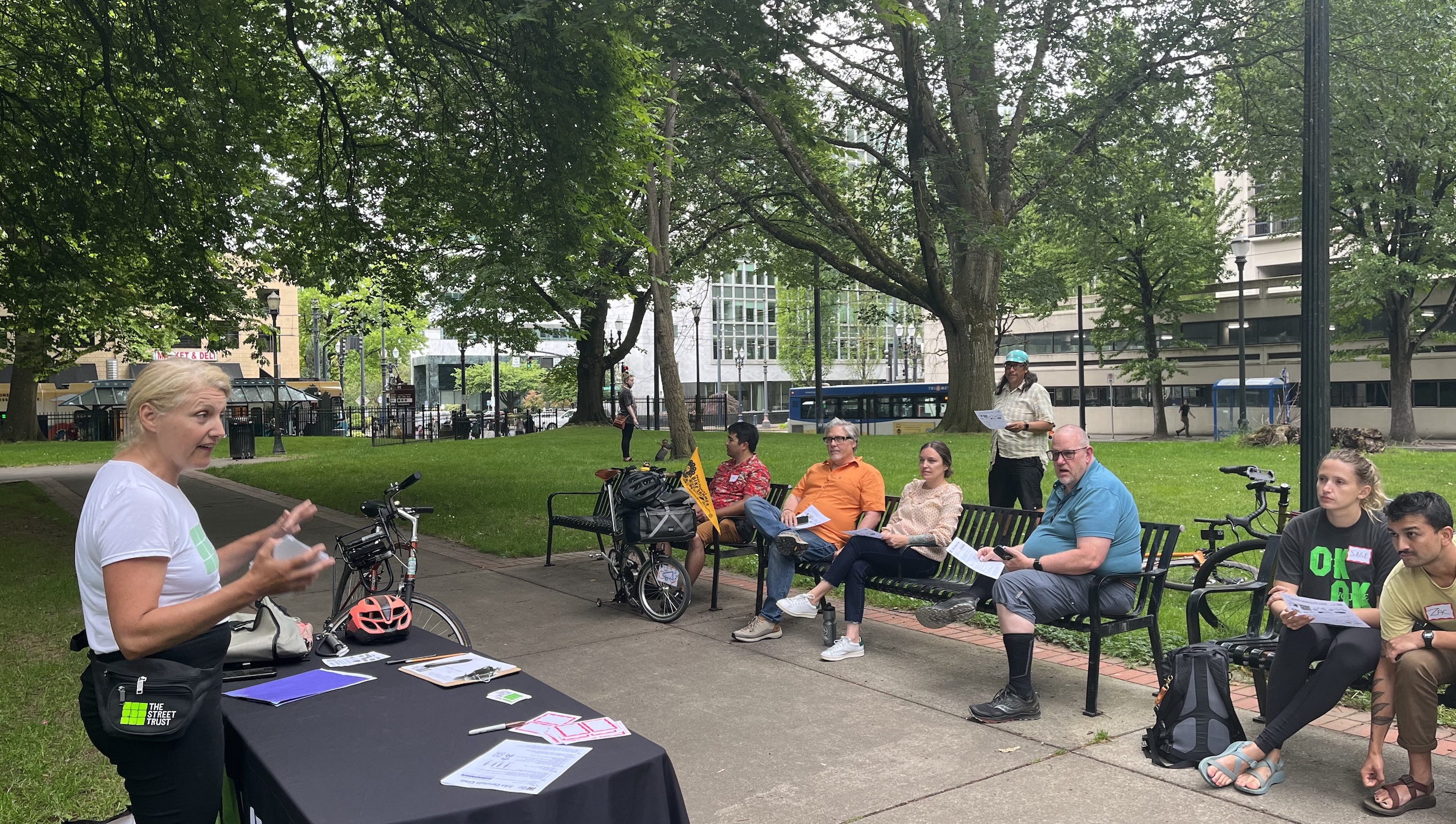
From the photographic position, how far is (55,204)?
43.7 ft

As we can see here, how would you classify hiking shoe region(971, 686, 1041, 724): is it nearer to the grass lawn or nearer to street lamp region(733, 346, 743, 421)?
the grass lawn

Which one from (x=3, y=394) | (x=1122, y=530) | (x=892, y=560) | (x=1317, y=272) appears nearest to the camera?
(x=1122, y=530)

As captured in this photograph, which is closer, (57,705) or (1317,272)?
(57,705)

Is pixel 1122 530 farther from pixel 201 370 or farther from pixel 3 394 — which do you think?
pixel 3 394

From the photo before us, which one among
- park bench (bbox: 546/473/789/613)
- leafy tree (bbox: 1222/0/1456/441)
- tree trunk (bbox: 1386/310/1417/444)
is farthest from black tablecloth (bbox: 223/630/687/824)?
tree trunk (bbox: 1386/310/1417/444)

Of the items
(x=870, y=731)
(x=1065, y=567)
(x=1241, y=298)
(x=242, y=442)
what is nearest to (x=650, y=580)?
(x=870, y=731)

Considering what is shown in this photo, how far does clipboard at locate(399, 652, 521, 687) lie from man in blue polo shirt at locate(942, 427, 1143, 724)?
2909 millimetres

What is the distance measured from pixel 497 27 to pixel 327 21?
137 inches

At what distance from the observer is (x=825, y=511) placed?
7645mm

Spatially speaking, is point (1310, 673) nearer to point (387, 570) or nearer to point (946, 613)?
point (946, 613)

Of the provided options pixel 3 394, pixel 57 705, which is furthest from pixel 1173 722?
pixel 3 394

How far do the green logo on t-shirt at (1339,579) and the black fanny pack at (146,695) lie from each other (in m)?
4.65

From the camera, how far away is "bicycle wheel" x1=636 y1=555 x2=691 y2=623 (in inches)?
309

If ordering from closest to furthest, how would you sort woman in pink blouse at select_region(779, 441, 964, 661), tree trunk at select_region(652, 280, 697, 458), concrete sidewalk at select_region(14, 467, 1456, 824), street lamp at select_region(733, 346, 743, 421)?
concrete sidewalk at select_region(14, 467, 1456, 824) → woman in pink blouse at select_region(779, 441, 964, 661) → tree trunk at select_region(652, 280, 697, 458) → street lamp at select_region(733, 346, 743, 421)
